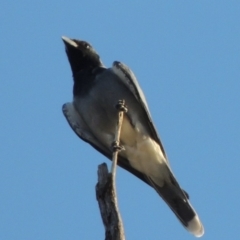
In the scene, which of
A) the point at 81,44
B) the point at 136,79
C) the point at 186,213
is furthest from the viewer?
the point at 81,44

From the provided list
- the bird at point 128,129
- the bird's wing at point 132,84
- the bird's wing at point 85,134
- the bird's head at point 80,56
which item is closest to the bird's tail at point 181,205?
the bird at point 128,129

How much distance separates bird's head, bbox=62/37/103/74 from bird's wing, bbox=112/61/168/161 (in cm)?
58

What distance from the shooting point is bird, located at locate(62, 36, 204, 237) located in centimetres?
833

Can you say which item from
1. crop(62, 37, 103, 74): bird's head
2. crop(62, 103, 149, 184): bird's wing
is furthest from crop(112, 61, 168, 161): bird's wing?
crop(62, 37, 103, 74): bird's head

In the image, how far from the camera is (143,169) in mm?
8578

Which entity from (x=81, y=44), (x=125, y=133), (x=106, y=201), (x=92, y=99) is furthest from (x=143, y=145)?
(x=106, y=201)

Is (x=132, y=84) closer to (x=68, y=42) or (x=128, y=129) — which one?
(x=128, y=129)

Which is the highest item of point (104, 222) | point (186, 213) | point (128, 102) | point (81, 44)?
point (81, 44)

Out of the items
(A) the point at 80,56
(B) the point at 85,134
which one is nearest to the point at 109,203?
(B) the point at 85,134

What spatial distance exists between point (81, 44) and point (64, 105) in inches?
37.7

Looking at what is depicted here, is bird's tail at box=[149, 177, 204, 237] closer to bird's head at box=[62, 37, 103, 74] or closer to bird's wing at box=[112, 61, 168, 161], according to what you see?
bird's wing at box=[112, 61, 168, 161]

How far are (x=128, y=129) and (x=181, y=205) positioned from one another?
3.53ft

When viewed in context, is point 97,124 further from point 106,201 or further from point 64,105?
point 106,201

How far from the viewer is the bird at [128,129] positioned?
8.33m
